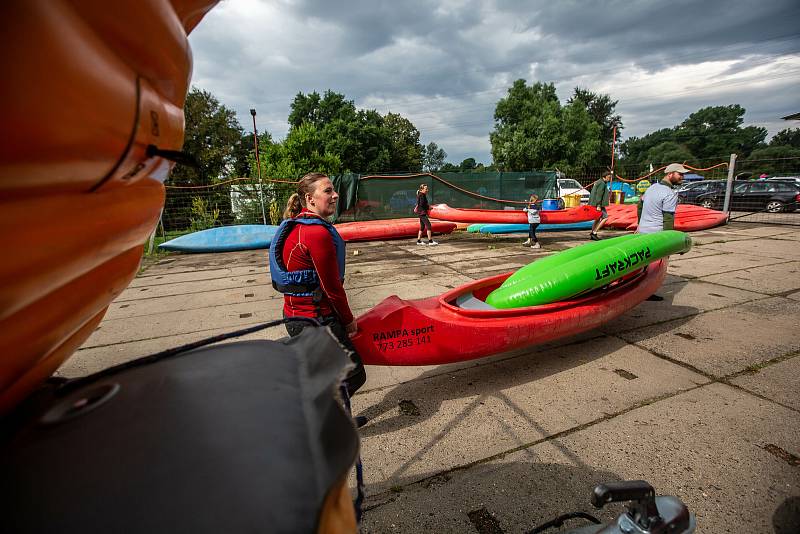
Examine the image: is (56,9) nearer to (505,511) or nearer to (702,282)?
Answer: (505,511)

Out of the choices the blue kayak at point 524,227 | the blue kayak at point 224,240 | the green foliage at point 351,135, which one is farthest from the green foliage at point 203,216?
the green foliage at point 351,135

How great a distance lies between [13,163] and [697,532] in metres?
2.78

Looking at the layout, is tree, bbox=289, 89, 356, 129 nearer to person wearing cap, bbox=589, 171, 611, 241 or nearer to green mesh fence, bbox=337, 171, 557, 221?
green mesh fence, bbox=337, 171, 557, 221

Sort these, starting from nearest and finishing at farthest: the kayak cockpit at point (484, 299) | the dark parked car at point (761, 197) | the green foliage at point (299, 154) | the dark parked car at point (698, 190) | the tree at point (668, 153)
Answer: the kayak cockpit at point (484, 299) < the dark parked car at point (761, 197) < the dark parked car at point (698, 190) < the green foliage at point (299, 154) < the tree at point (668, 153)

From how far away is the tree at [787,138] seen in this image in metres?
82.1

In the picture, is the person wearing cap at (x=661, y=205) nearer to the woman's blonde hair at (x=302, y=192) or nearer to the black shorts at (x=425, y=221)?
the woman's blonde hair at (x=302, y=192)

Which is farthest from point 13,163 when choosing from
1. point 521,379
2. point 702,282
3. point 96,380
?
point 702,282

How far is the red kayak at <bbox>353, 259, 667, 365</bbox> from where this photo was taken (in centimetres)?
298

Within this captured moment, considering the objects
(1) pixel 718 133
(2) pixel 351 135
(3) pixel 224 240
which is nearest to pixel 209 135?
(2) pixel 351 135

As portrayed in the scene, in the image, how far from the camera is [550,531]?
1.96 m

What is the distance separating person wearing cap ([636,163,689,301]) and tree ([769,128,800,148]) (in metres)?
109

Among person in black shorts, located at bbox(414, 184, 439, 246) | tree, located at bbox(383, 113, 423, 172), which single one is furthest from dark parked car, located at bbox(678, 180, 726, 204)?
tree, located at bbox(383, 113, 423, 172)

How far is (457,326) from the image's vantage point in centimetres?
316

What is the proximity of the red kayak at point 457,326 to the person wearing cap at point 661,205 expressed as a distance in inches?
102
